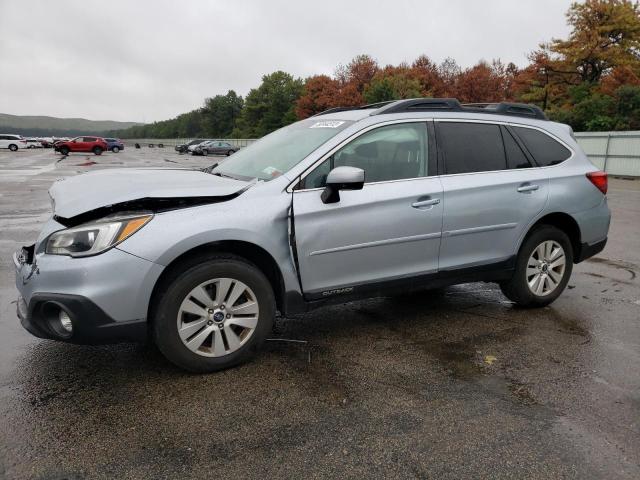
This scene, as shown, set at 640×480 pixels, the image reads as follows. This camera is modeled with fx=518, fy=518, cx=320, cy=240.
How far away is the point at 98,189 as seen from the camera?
11.1 feet

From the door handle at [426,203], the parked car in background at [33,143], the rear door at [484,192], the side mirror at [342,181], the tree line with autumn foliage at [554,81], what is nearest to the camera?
the side mirror at [342,181]

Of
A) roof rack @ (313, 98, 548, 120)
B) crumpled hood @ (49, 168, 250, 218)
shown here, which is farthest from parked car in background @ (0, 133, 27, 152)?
roof rack @ (313, 98, 548, 120)

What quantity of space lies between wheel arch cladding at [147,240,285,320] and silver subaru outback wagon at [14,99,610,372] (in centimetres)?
1

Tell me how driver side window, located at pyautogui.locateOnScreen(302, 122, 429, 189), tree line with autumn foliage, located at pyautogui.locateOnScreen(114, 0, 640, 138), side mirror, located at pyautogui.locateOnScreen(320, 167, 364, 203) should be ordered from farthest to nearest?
tree line with autumn foliage, located at pyautogui.locateOnScreen(114, 0, 640, 138), driver side window, located at pyautogui.locateOnScreen(302, 122, 429, 189), side mirror, located at pyautogui.locateOnScreen(320, 167, 364, 203)

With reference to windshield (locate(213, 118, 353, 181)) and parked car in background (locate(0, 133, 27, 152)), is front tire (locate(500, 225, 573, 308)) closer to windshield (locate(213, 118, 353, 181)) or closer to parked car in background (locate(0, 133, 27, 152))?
windshield (locate(213, 118, 353, 181))

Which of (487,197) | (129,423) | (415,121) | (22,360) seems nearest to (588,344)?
(487,197)

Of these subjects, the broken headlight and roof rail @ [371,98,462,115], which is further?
roof rail @ [371,98,462,115]

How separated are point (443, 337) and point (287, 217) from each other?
163cm

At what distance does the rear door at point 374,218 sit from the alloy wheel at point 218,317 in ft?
1.46

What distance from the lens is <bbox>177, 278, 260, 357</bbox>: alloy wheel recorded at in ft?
10.4

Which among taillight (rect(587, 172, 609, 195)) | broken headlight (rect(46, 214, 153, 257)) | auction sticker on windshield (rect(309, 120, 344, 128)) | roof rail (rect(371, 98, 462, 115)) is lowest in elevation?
broken headlight (rect(46, 214, 153, 257))

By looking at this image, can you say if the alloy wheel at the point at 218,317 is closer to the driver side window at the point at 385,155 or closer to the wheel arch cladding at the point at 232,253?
the wheel arch cladding at the point at 232,253

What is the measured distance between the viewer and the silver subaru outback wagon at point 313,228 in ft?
9.80

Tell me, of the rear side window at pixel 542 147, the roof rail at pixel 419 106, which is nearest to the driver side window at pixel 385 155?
the roof rail at pixel 419 106
